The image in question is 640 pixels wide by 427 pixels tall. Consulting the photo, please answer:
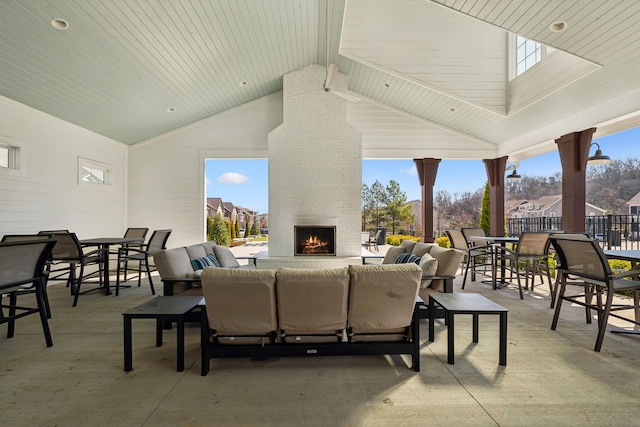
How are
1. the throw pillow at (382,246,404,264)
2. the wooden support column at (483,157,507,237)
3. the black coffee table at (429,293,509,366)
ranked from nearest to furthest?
the black coffee table at (429,293,509,366), the throw pillow at (382,246,404,264), the wooden support column at (483,157,507,237)

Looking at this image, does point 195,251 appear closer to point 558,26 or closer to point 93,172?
point 93,172

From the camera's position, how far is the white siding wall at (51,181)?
4.40 metres

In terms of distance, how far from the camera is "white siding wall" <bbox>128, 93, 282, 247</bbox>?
23.6 ft

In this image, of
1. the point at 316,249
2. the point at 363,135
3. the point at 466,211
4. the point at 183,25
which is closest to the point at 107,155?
the point at 183,25

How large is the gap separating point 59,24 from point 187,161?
3928 millimetres

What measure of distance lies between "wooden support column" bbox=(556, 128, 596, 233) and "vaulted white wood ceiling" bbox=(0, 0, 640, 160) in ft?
0.79

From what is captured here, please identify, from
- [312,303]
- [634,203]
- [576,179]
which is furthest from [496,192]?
[312,303]

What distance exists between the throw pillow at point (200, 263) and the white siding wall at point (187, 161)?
3.46 metres

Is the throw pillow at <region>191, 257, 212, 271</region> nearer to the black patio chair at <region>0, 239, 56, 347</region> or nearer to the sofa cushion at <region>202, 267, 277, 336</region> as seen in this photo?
the black patio chair at <region>0, 239, 56, 347</region>

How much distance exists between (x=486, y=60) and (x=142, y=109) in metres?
6.38

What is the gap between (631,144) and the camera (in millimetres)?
9945

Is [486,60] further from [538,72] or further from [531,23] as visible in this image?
[531,23]

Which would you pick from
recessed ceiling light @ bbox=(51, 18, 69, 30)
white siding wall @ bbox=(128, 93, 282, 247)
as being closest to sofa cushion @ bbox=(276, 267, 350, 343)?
recessed ceiling light @ bbox=(51, 18, 69, 30)

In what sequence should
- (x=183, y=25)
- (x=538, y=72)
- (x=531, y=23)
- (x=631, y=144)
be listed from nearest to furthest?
(x=531, y=23) < (x=183, y=25) < (x=538, y=72) < (x=631, y=144)
